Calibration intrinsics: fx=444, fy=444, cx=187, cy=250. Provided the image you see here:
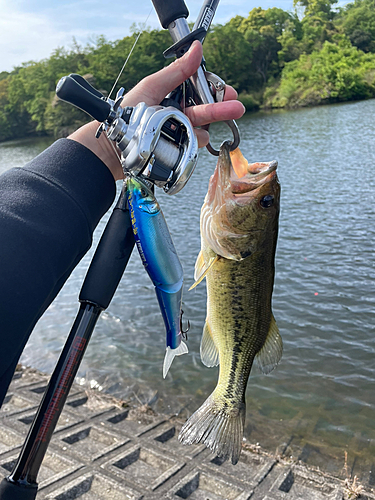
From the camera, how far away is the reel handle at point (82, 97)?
1.31 m

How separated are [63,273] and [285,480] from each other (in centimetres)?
287

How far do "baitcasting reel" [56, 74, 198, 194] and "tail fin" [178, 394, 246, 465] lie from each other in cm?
102

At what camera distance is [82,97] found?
1.34 meters

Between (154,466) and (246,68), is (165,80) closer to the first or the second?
(154,466)

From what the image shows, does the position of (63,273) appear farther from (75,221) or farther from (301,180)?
(301,180)

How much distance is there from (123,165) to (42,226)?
32 cm

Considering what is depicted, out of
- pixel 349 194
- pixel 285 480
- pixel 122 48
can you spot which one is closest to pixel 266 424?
pixel 285 480

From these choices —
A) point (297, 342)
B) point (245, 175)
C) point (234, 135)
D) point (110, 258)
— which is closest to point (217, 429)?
point (110, 258)

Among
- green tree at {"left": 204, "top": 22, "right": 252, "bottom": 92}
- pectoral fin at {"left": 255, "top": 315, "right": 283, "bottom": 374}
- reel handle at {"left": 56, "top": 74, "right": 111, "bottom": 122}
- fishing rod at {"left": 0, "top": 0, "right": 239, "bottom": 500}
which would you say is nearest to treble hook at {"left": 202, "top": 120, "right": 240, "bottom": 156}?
fishing rod at {"left": 0, "top": 0, "right": 239, "bottom": 500}

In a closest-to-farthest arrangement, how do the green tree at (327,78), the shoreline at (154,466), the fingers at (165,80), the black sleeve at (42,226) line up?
the black sleeve at (42,226) < the fingers at (165,80) < the shoreline at (154,466) < the green tree at (327,78)

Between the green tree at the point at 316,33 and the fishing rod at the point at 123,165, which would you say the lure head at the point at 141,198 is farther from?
the green tree at the point at 316,33

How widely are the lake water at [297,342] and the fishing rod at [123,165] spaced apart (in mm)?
3670

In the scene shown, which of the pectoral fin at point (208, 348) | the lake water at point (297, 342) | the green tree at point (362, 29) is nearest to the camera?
the pectoral fin at point (208, 348)

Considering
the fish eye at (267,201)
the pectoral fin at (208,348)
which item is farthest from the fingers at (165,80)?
the pectoral fin at (208,348)
